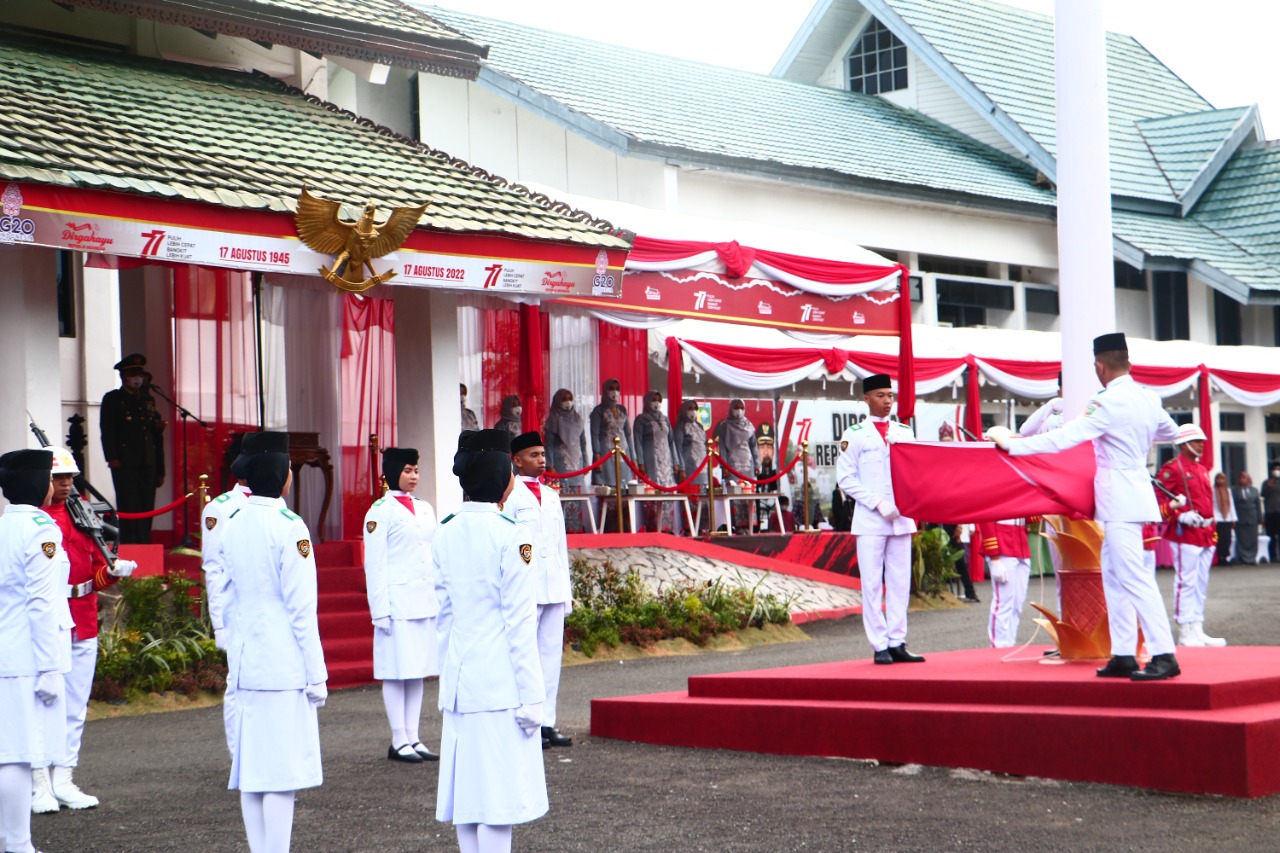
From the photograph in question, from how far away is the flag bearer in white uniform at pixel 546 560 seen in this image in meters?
9.91

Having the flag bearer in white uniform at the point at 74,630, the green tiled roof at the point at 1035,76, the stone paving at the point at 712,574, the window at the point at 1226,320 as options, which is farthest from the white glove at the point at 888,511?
the window at the point at 1226,320

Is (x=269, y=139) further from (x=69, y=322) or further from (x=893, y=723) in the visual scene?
(x=893, y=723)

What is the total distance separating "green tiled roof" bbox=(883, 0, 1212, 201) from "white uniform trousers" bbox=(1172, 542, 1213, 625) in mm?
16643

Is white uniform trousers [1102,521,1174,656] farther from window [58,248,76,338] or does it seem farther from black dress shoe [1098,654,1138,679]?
window [58,248,76,338]

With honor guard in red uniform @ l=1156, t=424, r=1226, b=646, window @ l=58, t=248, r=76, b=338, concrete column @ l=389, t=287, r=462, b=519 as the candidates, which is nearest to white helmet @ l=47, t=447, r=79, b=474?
concrete column @ l=389, t=287, r=462, b=519

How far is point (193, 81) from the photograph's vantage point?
15891 mm

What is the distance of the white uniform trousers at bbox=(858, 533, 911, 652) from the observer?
10602mm

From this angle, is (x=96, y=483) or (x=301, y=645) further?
(x=96, y=483)

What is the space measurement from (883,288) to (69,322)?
8.97m

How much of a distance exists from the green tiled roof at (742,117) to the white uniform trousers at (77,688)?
614 inches

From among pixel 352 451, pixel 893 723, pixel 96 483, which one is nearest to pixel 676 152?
pixel 352 451

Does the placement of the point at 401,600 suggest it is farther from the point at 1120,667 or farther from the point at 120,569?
the point at 1120,667

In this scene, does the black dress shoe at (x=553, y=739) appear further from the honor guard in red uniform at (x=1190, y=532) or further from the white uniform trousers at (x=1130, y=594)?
the honor guard in red uniform at (x=1190, y=532)

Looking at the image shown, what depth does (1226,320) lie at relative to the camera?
31812 millimetres
